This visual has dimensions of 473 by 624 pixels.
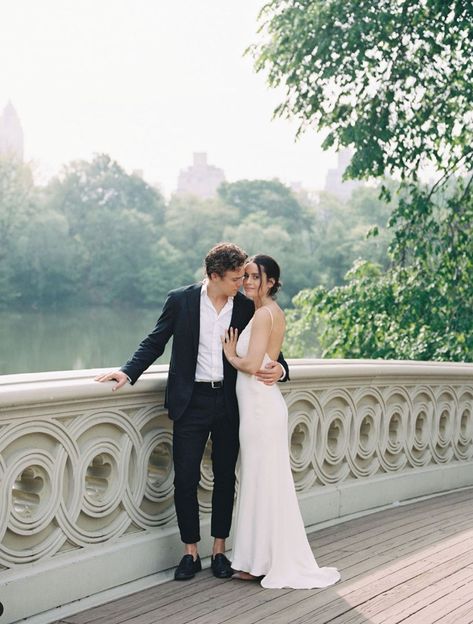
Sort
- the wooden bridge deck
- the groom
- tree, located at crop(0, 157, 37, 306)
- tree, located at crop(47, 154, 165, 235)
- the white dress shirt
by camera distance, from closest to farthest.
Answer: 1. the wooden bridge deck
2. the groom
3. the white dress shirt
4. tree, located at crop(0, 157, 37, 306)
5. tree, located at crop(47, 154, 165, 235)

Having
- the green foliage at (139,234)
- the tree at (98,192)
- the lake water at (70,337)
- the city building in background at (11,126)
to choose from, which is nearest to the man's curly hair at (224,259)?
the lake water at (70,337)

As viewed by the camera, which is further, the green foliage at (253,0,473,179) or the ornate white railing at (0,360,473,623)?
the green foliage at (253,0,473,179)

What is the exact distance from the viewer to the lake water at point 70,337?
43.4m

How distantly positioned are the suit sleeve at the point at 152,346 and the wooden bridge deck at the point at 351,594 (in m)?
1.04

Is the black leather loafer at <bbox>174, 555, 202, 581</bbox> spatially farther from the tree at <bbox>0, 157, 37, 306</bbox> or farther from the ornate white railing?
the tree at <bbox>0, 157, 37, 306</bbox>

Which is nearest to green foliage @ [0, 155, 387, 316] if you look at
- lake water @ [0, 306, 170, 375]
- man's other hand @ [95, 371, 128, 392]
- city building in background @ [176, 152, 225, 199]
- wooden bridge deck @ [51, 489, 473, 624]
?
lake water @ [0, 306, 170, 375]

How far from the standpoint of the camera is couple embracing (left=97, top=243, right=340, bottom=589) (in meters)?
4.86

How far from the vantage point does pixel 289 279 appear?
196ft

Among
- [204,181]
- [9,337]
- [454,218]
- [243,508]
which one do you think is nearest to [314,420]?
[243,508]

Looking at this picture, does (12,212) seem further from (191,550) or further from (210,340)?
(191,550)

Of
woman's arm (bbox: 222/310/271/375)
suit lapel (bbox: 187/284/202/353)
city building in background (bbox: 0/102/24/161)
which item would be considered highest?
city building in background (bbox: 0/102/24/161)

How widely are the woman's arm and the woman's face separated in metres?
0.13

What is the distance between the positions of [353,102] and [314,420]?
8.68 meters

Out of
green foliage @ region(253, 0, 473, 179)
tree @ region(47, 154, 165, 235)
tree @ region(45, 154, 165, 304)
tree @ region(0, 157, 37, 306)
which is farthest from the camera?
tree @ region(47, 154, 165, 235)
